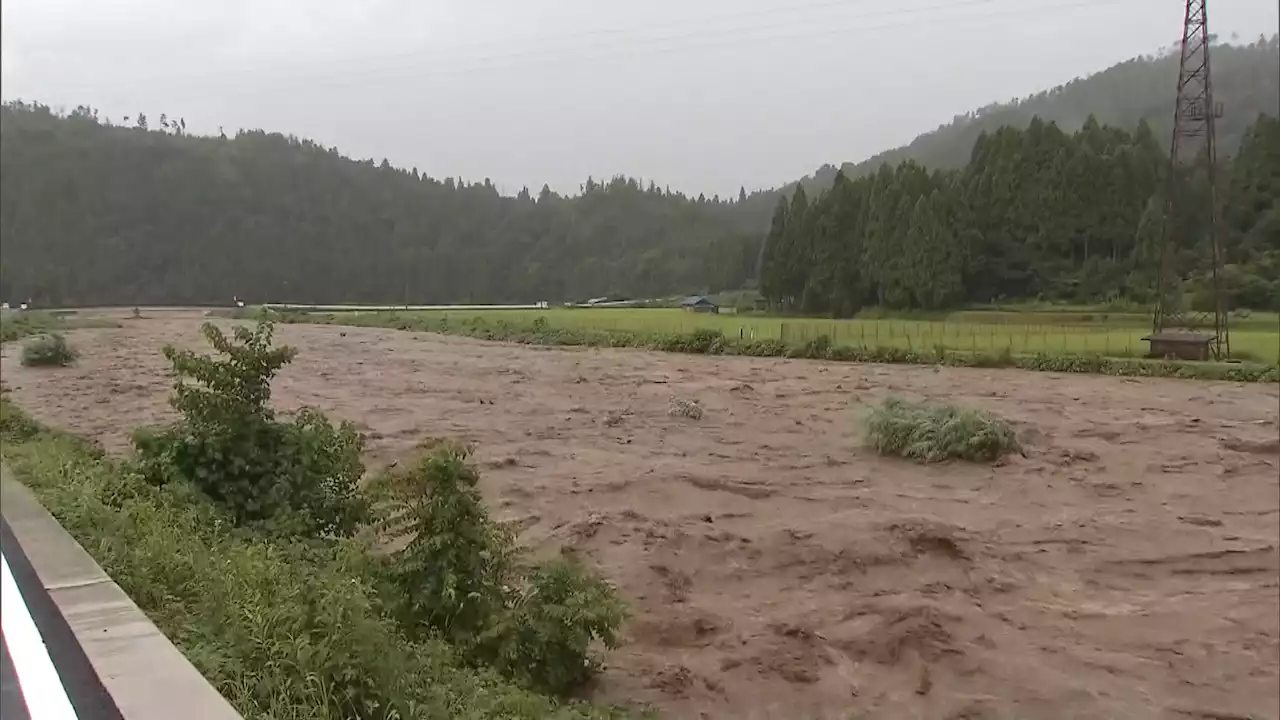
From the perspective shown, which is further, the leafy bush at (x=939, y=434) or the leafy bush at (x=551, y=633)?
the leafy bush at (x=939, y=434)

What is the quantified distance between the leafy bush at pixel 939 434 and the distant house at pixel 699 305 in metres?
20.8

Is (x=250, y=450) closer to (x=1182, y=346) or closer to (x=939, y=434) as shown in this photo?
(x=939, y=434)

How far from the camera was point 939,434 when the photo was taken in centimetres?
1258

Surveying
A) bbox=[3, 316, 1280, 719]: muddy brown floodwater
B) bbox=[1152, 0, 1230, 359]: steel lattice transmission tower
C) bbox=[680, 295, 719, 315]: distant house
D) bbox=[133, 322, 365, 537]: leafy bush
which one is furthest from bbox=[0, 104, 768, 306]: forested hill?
bbox=[1152, 0, 1230, 359]: steel lattice transmission tower

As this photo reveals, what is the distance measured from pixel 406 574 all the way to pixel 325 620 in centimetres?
184

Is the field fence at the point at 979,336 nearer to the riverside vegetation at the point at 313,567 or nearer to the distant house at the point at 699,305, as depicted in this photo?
the distant house at the point at 699,305

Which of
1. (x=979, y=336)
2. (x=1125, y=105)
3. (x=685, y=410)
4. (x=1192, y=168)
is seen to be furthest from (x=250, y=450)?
(x=1125, y=105)

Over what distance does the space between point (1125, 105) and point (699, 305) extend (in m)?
31.1

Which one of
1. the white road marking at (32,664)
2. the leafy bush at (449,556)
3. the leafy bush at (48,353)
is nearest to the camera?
the white road marking at (32,664)

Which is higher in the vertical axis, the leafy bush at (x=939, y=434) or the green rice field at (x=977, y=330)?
the green rice field at (x=977, y=330)

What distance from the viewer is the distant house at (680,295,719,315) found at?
3462 cm

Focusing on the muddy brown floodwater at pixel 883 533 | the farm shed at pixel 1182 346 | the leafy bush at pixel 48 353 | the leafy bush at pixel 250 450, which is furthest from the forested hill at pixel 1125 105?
the leafy bush at pixel 250 450

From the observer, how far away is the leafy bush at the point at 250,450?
619 cm

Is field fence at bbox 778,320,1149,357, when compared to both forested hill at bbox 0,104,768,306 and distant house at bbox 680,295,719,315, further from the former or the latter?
forested hill at bbox 0,104,768,306
